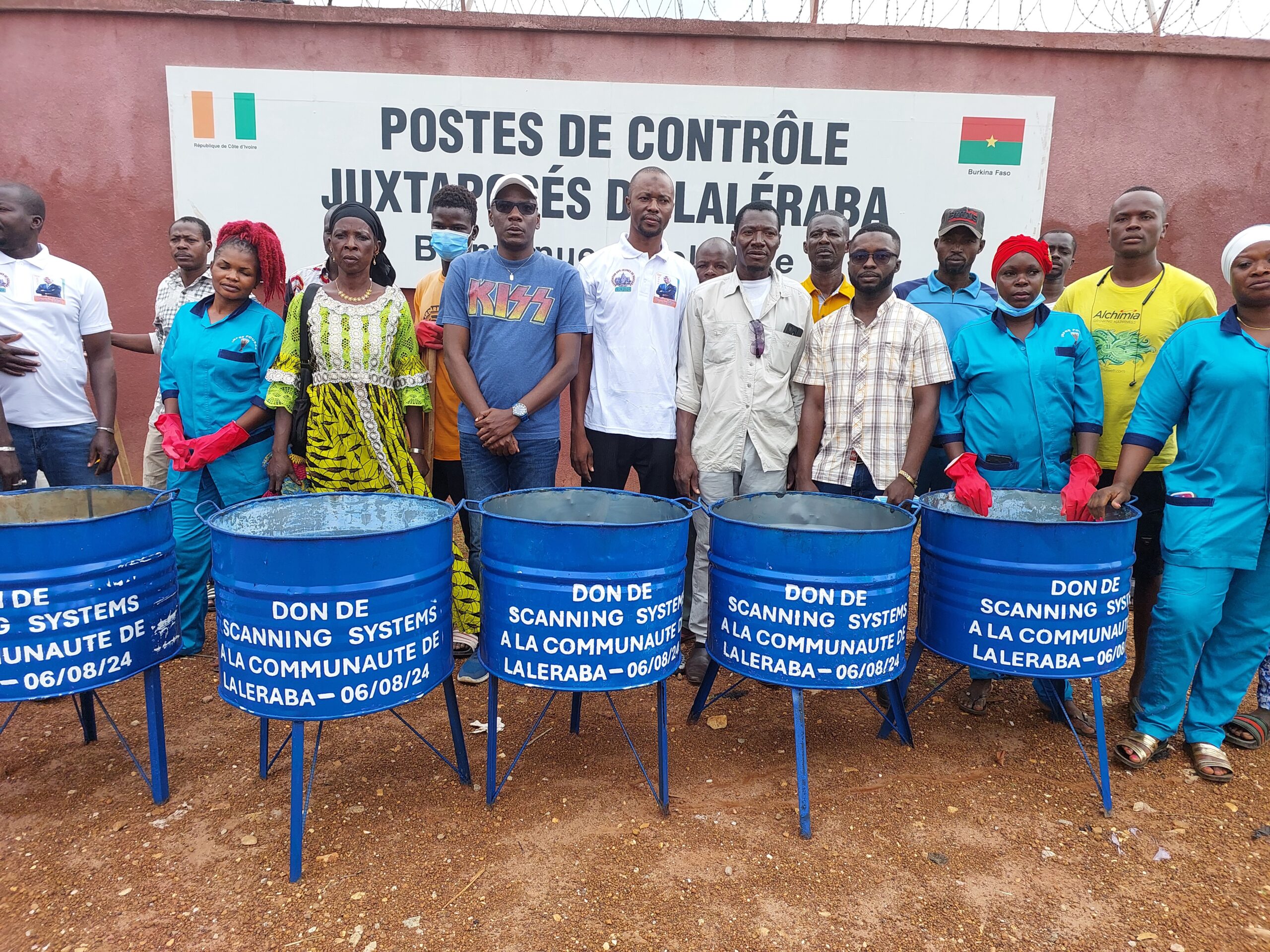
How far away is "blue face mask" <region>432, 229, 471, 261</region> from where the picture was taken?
4.24 metres

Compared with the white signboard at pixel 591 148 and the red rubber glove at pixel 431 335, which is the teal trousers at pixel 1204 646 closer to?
the red rubber glove at pixel 431 335

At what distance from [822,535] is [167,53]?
5.88 meters

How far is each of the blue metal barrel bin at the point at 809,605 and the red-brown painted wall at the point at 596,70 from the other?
4.19m

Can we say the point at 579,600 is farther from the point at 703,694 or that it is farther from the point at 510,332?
the point at 510,332

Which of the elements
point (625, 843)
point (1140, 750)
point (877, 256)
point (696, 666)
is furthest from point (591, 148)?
point (1140, 750)

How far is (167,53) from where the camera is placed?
18.8ft

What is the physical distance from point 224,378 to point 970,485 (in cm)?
315

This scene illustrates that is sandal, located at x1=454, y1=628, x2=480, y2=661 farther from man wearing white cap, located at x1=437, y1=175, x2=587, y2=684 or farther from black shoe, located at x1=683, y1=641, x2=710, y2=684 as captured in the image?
black shoe, located at x1=683, y1=641, x2=710, y2=684

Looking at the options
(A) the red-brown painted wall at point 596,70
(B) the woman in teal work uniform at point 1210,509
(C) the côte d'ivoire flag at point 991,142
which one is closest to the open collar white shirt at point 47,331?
(A) the red-brown painted wall at point 596,70

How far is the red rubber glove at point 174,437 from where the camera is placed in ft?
11.6

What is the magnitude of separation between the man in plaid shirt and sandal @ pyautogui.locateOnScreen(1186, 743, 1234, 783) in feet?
4.79

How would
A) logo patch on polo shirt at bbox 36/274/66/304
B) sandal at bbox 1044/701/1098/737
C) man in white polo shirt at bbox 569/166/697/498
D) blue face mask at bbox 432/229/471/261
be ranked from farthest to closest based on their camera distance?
1. blue face mask at bbox 432/229/471/261
2. man in white polo shirt at bbox 569/166/697/498
3. logo patch on polo shirt at bbox 36/274/66/304
4. sandal at bbox 1044/701/1098/737

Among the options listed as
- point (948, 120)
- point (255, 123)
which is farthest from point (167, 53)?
point (948, 120)

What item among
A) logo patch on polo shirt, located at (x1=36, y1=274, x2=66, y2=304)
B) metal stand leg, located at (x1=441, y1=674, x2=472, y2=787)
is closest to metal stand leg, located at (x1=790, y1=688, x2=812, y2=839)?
metal stand leg, located at (x1=441, y1=674, x2=472, y2=787)
